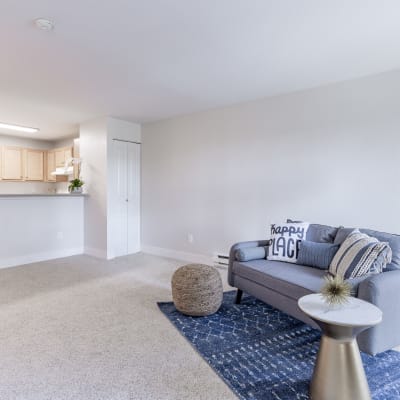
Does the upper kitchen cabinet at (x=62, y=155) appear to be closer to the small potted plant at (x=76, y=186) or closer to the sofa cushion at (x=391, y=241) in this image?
the small potted plant at (x=76, y=186)

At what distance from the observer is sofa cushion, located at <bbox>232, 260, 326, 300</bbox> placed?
2318mm

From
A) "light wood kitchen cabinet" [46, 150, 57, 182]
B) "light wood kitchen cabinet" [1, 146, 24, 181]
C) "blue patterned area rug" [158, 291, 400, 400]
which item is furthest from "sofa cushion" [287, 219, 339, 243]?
"light wood kitchen cabinet" [1, 146, 24, 181]

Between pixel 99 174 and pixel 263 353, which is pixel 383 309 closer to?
pixel 263 353

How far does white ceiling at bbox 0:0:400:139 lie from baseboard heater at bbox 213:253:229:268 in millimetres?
2214

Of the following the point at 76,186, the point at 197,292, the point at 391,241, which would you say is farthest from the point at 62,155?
the point at 391,241

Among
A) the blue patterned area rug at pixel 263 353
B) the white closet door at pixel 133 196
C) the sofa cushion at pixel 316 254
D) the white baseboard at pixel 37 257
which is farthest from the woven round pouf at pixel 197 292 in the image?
the white baseboard at pixel 37 257

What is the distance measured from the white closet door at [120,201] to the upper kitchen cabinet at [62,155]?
1771 millimetres

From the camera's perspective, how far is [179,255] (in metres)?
5.03

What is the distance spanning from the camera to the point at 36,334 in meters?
2.44

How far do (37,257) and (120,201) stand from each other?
61.9 inches

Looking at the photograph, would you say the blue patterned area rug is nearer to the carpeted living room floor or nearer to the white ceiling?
the carpeted living room floor

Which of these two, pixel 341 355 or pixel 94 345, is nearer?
pixel 341 355

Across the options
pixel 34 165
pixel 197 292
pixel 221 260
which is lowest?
pixel 221 260

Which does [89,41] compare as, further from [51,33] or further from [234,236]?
[234,236]
